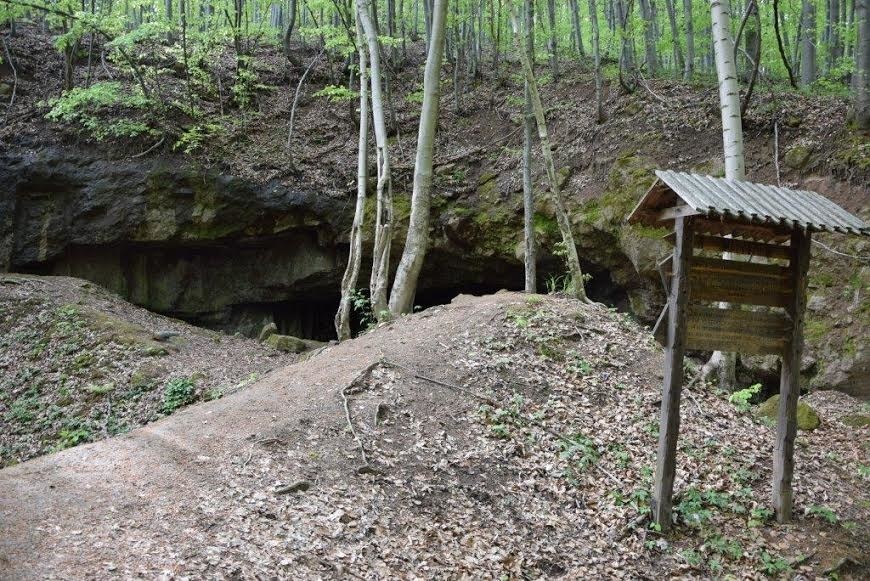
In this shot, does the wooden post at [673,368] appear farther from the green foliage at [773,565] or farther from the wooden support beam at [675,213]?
the green foliage at [773,565]

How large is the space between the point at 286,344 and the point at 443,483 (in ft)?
28.1

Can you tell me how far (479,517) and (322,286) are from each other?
519 inches

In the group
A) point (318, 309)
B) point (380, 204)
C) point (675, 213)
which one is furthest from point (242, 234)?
point (675, 213)

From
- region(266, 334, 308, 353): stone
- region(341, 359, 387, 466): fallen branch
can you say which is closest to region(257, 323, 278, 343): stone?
region(266, 334, 308, 353): stone

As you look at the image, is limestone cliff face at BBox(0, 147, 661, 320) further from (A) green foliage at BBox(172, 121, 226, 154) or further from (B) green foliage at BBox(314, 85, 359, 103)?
(B) green foliage at BBox(314, 85, 359, 103)

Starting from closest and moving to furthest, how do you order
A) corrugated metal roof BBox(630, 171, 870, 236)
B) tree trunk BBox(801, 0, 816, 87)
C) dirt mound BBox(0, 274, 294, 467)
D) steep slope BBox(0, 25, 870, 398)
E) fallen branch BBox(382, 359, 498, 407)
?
corrugated metal roof BBox(630, 171, 870, 236)
fallen branch BBox(382, 359, 498, 407)
dirt mound BBox(0, 274, 294, 467)
steep slope BBox(0, 25, 870, 398)
tree trunk BBox(801, 0, 816, 87)

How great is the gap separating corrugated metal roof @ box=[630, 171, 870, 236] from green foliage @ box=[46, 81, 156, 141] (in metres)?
14.2

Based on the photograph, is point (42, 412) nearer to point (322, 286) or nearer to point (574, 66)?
point (322, 286)

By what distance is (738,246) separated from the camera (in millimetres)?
6191

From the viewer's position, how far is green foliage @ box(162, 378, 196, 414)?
9.91m

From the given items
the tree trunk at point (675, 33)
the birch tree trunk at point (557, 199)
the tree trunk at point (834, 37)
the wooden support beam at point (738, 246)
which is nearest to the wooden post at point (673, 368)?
the wooden support beam at point (738, 246)

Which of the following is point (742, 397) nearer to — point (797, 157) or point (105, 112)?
point (797, 157)

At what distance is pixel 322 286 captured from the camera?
18.2 metres

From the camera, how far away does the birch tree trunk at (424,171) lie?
1150 centimetres
